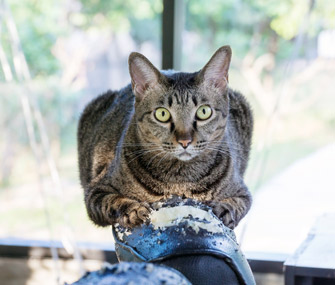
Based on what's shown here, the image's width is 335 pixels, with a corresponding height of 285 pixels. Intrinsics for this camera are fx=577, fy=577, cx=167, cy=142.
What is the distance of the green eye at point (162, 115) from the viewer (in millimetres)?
1244

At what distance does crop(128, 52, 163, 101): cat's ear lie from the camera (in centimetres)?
127

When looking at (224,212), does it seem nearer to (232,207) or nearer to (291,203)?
(232,207)

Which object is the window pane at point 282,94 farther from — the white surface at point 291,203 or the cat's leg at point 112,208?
the cat's leg at point 112,208

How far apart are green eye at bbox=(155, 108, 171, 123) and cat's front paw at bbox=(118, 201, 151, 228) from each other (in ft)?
0.71

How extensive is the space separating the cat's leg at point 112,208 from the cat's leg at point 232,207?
172 mm

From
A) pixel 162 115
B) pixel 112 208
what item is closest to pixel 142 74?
pixel 162 115

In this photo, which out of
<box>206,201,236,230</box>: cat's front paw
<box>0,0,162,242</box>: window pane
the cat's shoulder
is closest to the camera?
<box>206,201,236,230</box>: cat's front paw

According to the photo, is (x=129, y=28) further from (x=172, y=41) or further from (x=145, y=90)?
(x=145, y=90)

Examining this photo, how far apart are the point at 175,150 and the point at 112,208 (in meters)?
0.18

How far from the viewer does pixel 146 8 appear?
98.0 inches

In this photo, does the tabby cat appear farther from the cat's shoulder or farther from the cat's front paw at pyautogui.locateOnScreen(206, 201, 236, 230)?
the cat's shoulder

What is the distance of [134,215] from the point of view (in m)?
1.06

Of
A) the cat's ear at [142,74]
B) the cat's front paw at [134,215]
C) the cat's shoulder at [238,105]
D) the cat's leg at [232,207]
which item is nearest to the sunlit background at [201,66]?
the cat's shoulder at [238,105]

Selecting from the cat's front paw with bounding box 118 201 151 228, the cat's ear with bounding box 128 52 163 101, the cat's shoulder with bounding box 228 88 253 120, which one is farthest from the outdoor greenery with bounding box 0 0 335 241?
the cat's front paw with bounding box 118 201 151 228
